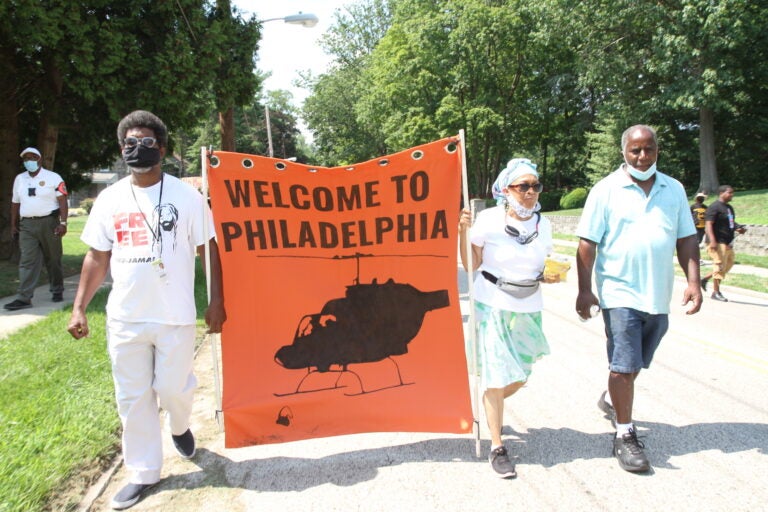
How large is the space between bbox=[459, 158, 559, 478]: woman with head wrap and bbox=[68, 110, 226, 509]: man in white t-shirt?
1818mm

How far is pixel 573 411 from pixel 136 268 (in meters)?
3.38

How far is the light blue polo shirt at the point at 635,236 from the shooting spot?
3578 millimetres

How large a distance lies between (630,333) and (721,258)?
24.5 feet

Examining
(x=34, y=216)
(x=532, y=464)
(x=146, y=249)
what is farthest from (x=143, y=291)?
(x=34, y=216)

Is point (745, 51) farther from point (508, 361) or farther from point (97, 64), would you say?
point (508, 361)

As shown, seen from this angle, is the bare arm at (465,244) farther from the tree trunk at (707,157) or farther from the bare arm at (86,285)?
the tree trunk at (707,157)

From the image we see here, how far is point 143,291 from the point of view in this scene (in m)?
3.21

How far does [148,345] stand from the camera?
3.29 meters

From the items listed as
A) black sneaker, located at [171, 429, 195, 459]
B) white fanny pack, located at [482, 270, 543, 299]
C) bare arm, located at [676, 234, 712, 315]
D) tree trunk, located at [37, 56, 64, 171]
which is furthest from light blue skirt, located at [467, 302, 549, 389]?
tree trunk, located at [37, 56, 64, 171]

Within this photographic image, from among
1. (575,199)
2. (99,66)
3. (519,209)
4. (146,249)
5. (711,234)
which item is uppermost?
(99,66)

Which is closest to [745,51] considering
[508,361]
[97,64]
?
[97,64]

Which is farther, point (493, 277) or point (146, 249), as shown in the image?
point (493, 277)

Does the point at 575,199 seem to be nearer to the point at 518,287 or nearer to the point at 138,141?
the point at 518,287

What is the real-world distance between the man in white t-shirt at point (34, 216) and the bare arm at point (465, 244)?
6.61 m
